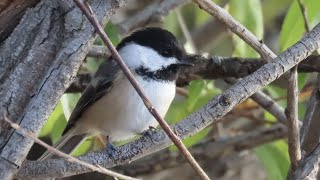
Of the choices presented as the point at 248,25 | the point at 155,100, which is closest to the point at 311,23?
the point at 248,25

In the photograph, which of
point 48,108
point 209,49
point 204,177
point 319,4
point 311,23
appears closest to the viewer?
point 204,177

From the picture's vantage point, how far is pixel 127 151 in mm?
1774

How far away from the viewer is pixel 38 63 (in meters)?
1.84

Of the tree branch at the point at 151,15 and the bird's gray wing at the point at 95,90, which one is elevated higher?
the bird's gray wing at the point at 95,90

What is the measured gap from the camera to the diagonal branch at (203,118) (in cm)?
169

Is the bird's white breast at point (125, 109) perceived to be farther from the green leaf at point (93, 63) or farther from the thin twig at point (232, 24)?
the thin twig at point (232, 24)

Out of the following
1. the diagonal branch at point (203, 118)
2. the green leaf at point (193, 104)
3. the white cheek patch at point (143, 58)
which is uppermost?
the diagonal branch at point (203, 118)

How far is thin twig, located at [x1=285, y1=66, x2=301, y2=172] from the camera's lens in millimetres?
1828

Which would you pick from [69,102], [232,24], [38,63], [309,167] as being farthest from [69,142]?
[309,167]

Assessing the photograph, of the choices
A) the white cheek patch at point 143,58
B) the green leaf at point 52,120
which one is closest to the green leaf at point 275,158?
the white cheek patch at point 143,58

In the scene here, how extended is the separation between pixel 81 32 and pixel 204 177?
51 cm

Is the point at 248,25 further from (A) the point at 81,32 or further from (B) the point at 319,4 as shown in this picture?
(A) the point at 81,32

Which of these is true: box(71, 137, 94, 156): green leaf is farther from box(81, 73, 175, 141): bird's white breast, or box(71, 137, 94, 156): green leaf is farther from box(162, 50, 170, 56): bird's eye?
box(162, 50, 170, 56): bird's eye

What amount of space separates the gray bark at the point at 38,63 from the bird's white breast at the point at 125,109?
21.2 inches
